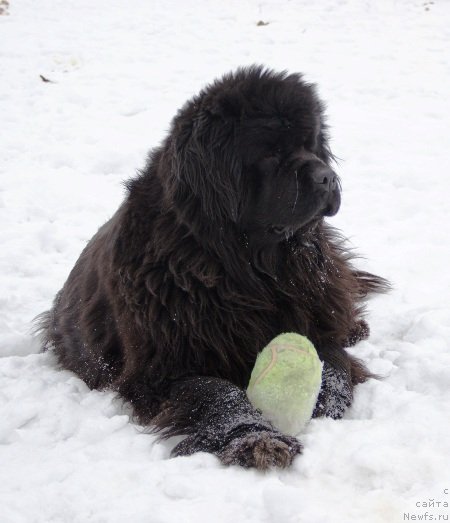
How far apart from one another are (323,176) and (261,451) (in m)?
1.17

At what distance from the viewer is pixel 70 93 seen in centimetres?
870

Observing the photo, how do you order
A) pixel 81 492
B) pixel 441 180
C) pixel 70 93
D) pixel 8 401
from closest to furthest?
pixel 81 492 < pixel 8 401 < pixel 441 180 < pixel 70 93

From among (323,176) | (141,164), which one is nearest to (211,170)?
(323,176)

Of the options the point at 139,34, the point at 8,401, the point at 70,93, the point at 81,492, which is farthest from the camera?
the point at 139,34

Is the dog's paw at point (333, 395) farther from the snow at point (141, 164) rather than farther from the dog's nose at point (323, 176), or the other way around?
the dog's nose at point (323, 176)

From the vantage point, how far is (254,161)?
3.14m

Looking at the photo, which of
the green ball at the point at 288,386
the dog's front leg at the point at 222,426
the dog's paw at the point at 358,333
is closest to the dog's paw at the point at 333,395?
the green ball at the point at 288,386

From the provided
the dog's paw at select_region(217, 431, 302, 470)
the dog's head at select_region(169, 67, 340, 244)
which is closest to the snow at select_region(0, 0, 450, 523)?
the dog's paw at select_region(217, 431, 302, 470)

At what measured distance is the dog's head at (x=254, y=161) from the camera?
3.07m

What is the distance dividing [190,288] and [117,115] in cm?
544

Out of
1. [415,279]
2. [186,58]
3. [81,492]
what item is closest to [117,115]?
[186,58]

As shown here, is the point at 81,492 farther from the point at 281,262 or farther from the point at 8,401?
the point at 281,262

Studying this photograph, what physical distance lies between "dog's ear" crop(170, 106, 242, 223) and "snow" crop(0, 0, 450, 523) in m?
0.99

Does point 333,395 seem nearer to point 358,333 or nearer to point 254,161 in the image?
point 358,333
